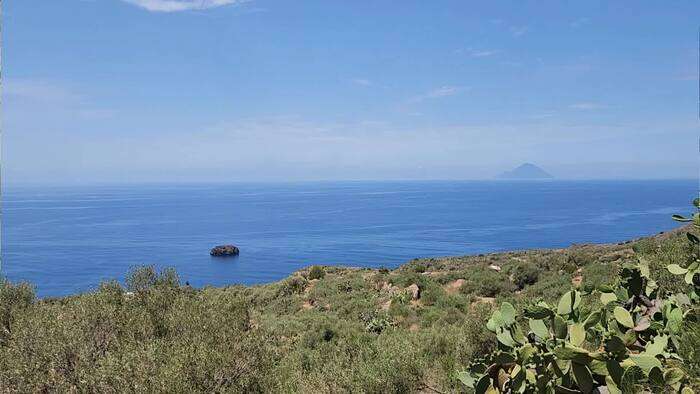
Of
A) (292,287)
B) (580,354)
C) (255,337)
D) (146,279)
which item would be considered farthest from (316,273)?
(580,354)

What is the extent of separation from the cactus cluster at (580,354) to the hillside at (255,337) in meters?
0.27

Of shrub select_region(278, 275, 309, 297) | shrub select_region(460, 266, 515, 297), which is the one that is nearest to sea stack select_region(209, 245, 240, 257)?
shrub select_region(278, 275, 309, 297)

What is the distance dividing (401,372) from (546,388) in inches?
351

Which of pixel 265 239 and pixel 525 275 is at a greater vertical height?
pixel 525 275

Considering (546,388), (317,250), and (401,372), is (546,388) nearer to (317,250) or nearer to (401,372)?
(401,372)

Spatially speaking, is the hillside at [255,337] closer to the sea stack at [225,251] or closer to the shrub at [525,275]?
the shrub at [525,275]

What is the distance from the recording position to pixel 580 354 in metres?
2.94

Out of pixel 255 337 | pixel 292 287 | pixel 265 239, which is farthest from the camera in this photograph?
pixel 265 239

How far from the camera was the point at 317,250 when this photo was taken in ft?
372

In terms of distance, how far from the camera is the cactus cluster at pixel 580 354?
293 cm

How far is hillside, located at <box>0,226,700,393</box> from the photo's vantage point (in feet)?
35.9

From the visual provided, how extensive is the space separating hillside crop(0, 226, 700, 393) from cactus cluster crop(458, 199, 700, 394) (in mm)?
275

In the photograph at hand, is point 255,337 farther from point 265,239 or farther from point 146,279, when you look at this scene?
point 265,239

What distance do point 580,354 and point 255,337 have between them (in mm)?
11327
